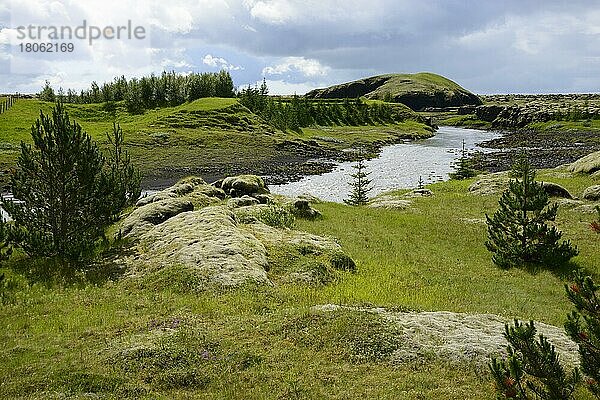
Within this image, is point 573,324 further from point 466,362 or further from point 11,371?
point 11,371

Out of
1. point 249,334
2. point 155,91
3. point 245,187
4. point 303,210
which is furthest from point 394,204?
point 155,91

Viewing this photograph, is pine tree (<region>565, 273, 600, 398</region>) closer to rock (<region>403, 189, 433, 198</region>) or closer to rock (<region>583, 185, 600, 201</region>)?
rock (<region>583, 185, 600, 201</region>)

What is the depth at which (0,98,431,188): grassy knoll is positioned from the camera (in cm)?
9794

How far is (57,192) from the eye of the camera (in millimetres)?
27016

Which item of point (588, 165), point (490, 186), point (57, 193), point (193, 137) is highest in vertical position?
point (193, 137)

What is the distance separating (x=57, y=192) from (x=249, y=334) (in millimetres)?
16362

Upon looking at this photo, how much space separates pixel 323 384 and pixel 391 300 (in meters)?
9.21

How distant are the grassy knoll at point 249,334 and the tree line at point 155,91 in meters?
156

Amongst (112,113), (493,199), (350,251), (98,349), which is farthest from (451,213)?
(112,113)

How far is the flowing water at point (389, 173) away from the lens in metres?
74.9

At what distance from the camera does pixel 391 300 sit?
70.9 ft

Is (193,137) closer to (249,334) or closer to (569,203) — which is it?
(569,203)

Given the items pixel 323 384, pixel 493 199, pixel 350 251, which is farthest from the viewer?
pixel 493 199

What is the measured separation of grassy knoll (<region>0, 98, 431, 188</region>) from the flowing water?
15175 millimetres
